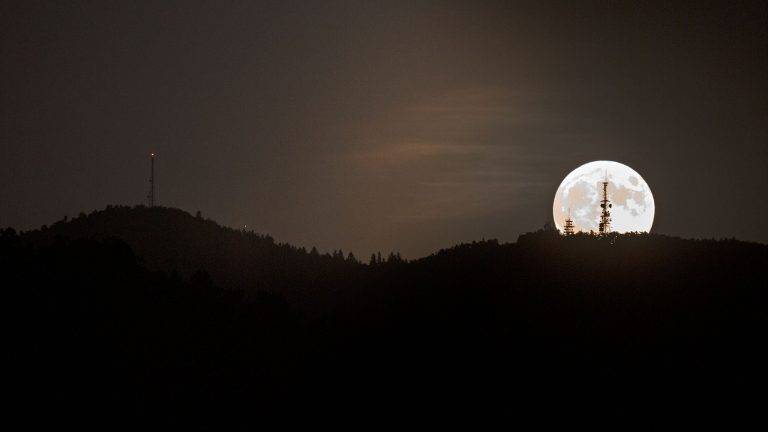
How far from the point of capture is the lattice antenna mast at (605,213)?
118500 millimetres

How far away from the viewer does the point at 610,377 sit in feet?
362

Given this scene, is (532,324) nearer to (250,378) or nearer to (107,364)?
(250,378)

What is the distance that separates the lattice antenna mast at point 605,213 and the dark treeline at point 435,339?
8.66 ft

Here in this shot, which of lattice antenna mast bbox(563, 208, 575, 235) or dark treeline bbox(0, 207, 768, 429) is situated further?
lattice antenna mast bbox(563, 208, 575, 235)

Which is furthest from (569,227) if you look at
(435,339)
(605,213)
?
(435,339)

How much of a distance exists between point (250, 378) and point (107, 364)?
20.0 metres

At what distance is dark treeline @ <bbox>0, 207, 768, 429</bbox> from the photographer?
111438 millimetres

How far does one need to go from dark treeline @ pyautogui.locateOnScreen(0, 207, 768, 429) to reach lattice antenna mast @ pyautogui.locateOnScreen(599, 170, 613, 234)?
2639 mm

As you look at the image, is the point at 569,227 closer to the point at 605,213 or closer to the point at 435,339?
the point at 605,213

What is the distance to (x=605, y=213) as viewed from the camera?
122 m

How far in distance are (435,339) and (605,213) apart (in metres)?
28.1

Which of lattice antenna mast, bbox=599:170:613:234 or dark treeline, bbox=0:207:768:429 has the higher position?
lattice antenna mast, bbox=599:170:613:234

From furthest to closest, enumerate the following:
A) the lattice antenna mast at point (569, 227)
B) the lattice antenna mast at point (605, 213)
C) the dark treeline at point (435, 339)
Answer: the lattice antenna mast at point (569, 227) → the lattice antenna mast at point (605, 213) → the dark treeline at point (435, 339)

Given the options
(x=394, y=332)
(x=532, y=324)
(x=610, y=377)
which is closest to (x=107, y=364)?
(x=394, y=332)
